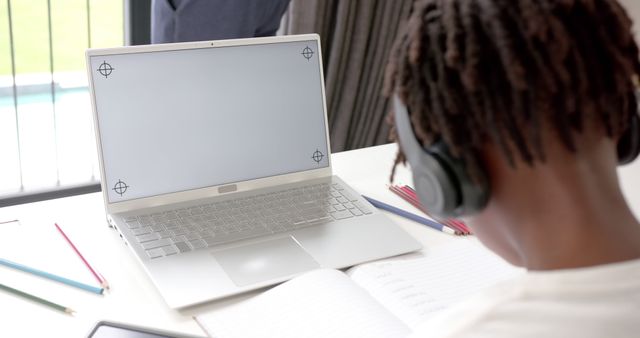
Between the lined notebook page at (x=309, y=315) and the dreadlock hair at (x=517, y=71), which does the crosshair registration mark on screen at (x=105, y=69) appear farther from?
the dreadlock hair at (x=517, y=71)

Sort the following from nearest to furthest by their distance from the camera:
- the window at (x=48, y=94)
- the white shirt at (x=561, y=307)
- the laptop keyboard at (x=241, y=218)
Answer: the white shirt at (x=561, y=307) < the laptop keyboard at (x=241, y=218) < the window at (x=48, y=94)

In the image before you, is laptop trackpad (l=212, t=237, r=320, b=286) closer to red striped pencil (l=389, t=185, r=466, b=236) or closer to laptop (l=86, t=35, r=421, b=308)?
laptop (l=86, t=35, r=421, b=308)

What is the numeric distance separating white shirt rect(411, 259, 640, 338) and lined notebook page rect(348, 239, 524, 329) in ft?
1.11

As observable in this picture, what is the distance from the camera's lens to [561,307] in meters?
0.56

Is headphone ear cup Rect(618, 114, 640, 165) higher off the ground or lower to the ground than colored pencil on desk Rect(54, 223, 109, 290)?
higher

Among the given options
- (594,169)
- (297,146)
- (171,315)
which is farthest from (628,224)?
(297,146)

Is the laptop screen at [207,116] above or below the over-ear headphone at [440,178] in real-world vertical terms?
below

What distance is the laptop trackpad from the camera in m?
1.01

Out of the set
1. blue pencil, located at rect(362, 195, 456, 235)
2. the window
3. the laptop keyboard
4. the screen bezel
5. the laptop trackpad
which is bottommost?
the window

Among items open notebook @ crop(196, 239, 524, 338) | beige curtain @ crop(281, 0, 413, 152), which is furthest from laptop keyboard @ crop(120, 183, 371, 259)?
beige curtain @ crop(281, 0, 413, 152)

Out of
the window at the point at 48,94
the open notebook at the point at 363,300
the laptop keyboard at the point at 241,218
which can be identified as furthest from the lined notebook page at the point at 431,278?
the window at the point at 48,94

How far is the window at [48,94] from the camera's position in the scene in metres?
2.67

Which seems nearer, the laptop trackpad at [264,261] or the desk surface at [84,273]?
the desk surface at [84,273]

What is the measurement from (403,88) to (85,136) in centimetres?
254
